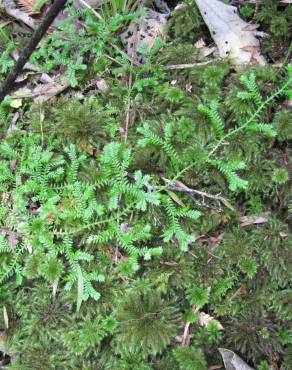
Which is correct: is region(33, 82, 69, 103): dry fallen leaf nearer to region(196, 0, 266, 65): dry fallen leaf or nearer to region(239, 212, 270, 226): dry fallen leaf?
region(196, 0, 266, 65): dry fallen leaf

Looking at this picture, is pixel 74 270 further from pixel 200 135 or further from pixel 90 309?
pixel 200 135

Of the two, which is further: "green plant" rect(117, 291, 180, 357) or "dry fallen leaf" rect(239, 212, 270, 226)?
"dry fallen leaf" rect(239, 212, 270, 226)

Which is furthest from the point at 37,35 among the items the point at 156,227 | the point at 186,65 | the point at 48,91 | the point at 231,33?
the point at 231,33

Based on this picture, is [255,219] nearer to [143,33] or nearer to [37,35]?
[143,33]

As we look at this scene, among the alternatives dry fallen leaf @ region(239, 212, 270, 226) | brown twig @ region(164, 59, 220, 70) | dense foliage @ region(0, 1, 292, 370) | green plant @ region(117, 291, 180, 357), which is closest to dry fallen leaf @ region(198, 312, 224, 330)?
dense foliage @ region(0, 1, 292, 370)

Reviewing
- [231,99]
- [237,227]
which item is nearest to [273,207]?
[237,227]

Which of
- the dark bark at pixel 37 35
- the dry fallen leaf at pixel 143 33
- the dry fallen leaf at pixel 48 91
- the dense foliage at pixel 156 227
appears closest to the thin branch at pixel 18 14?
the dry fallen leaf at pixel 48 91
